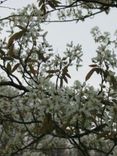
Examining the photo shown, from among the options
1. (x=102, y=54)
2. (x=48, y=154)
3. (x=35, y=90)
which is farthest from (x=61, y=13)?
(x=35, y=90)

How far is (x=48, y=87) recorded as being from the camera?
2.11m

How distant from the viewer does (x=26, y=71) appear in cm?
261

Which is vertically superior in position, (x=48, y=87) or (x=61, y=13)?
(x=61, y=13)

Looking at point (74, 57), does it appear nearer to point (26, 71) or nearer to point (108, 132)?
point (26, 71)

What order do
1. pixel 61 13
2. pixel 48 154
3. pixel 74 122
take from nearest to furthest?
pixel 74 122 < pixel 48 154 < pixel 61 13

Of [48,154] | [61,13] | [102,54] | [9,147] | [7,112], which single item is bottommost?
[48,154]

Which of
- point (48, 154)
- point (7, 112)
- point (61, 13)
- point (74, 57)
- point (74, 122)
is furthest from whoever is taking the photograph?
point (61, 13)

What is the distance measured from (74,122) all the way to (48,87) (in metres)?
0.23

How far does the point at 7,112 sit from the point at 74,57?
0.70 metres

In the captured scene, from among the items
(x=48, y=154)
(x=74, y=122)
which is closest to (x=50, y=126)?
(x=74, y=122)

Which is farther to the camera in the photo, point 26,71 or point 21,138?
point 21,138

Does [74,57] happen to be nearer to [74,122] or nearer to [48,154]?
[74,122]

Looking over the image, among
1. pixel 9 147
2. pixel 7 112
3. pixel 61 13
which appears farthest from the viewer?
pixel 61 13

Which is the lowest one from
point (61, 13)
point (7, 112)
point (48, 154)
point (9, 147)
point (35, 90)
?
point (48, 154)
